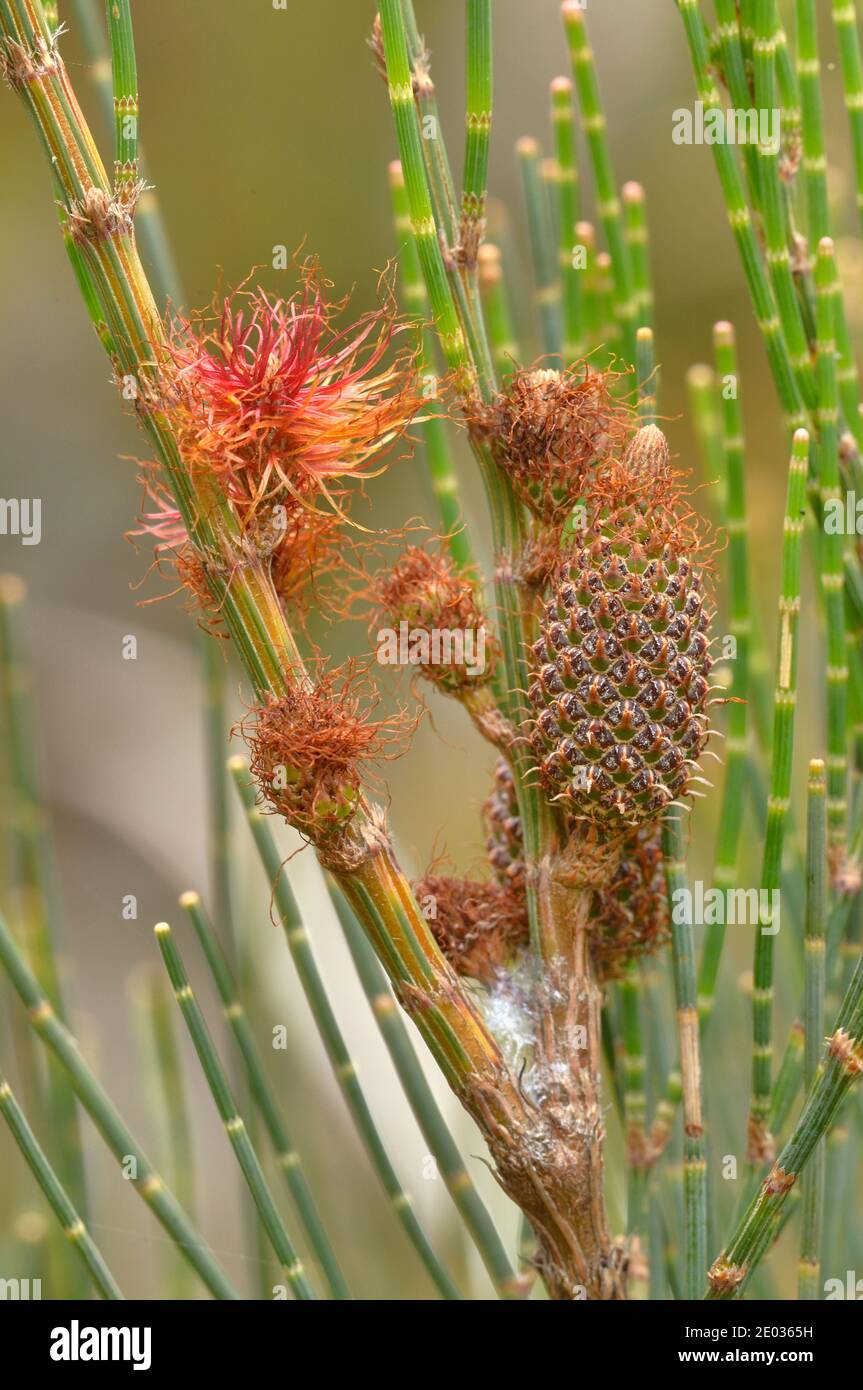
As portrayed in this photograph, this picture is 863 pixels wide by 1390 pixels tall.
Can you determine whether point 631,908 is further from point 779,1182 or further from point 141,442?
point 141,442

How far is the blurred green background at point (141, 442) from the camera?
1134 mm

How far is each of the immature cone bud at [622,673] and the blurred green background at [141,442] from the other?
382mm

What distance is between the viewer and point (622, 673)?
1.50 feet

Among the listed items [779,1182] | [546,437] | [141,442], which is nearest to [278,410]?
[546,437]

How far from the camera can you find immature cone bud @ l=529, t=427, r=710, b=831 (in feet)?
1.50

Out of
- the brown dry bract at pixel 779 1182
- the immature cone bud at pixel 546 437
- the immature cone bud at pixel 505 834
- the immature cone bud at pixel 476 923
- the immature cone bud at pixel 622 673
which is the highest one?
the immature cone bud at pixel 546 437

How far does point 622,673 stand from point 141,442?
1.21 metres

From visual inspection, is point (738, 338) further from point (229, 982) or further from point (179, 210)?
point (229, 982)

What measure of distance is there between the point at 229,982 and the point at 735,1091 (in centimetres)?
42

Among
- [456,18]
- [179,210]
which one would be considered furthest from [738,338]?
[179,210]

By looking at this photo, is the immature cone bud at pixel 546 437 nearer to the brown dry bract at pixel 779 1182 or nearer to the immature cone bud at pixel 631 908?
the immature cone bud at pixel 631 908

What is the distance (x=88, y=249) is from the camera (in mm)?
449

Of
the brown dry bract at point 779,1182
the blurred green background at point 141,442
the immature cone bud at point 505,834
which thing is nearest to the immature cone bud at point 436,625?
the immature cone bud at point 505,834

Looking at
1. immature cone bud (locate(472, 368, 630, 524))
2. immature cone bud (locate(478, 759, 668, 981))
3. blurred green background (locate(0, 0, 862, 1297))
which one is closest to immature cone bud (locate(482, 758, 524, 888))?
immature cone bud (locate(478, 759, 668, 981))
